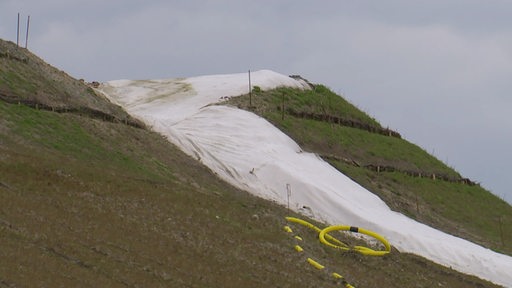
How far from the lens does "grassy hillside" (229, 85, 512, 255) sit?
4100 cm

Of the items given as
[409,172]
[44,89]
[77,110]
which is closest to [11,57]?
[44,89]

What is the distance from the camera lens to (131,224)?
23484 mm

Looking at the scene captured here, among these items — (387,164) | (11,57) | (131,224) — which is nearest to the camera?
(131,224)

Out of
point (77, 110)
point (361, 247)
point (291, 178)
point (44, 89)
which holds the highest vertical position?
point (44, 89)

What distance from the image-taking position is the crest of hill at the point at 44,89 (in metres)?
32.7

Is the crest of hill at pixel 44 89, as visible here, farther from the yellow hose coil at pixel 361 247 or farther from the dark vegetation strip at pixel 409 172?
the dark vegetation strip at pixel 409 172

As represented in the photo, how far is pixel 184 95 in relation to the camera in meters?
48.1

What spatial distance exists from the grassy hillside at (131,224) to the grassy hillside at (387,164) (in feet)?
29.5

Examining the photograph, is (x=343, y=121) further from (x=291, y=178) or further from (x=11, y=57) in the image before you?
(x=11, y=57)

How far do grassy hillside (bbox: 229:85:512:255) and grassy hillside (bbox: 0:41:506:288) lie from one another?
29.5ft

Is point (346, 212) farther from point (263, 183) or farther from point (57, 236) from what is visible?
point (57, 236)

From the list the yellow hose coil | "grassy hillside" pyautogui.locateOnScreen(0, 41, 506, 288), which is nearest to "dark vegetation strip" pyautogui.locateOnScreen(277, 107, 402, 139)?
"grassy hillside" pyautogui.locateOnScreen(0, 41, 506, 288)

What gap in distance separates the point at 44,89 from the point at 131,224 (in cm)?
1203

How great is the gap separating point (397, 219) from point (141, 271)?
59.5 ft
